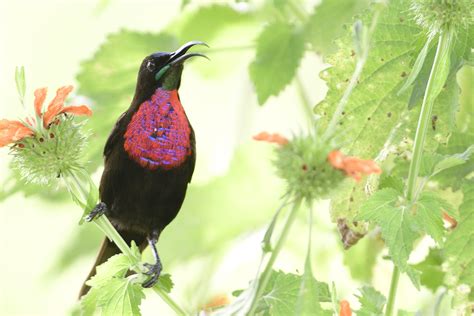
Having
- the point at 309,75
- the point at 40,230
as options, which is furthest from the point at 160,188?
the point at 40,230

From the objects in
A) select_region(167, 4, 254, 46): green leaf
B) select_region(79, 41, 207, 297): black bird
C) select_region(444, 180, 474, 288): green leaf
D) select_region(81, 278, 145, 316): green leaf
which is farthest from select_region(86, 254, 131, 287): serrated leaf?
select_region(167, 4, 254, 46): green leaf

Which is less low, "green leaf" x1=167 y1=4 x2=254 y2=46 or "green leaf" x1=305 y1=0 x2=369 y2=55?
"green leaf" x1=167 y1=4 x2=254 y2=46

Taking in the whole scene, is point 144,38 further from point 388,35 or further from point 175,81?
point 388,35

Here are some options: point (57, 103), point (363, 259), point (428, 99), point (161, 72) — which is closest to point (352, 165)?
point (428, 99)

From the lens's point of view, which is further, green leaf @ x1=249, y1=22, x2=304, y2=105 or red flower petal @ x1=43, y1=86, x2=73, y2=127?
green leaf @ x1=249, y1=22, x2=304, y2=105

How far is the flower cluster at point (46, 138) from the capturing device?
746mm

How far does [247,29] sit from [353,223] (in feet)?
1.63

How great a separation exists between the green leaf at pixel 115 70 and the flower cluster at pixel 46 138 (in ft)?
1.21

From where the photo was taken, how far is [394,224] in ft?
2.57

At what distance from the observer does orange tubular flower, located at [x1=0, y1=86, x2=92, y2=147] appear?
74 centimetres

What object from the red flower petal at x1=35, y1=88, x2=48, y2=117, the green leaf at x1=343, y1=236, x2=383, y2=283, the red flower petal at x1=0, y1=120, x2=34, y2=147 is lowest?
the green leaf at x1=343, y1=236, x2=383, y2=283

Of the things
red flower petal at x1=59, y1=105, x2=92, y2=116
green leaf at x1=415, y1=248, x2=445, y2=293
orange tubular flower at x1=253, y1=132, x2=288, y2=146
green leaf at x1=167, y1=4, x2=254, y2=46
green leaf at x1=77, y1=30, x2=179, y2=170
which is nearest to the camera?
orange tubular flower at x1=253, y1=132, x2=288, y2=146

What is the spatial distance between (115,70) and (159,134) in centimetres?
33

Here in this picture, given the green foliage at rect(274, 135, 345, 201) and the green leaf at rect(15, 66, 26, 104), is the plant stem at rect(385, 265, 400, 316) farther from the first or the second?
the green leaf at rect(15, 66, 26, 104)
